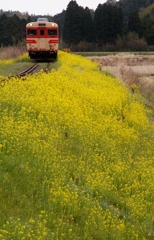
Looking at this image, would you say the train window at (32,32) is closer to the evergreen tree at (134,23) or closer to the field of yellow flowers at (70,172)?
the field of yellow flowers at (70,172)

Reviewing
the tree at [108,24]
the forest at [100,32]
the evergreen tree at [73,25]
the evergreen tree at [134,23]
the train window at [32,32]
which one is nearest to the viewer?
the train window at [32,32]

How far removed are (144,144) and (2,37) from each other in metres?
54.1

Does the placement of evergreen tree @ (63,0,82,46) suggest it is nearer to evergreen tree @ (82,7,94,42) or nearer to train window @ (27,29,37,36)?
evergreen tree @ (82,7,94,42)

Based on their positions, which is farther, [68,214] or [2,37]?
[2,37]

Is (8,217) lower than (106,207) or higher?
higher

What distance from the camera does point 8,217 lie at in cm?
521

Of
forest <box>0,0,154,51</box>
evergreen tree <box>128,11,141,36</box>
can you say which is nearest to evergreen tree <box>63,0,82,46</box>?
forest <box>0,0,154,51</box>

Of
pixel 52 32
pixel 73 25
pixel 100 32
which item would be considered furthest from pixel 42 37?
pixel 73 25

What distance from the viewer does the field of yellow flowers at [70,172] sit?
5.60 meters

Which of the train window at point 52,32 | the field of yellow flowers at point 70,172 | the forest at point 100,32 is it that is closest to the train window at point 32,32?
the train window at point 52,32

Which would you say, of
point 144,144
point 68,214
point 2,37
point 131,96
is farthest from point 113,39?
Answer: point 68,214

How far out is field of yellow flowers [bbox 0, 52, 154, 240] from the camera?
5.60 meters

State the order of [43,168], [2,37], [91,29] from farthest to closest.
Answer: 1. [91,29]
2. [2,37]
3. [43,168]

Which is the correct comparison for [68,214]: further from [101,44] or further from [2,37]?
[101,44]
